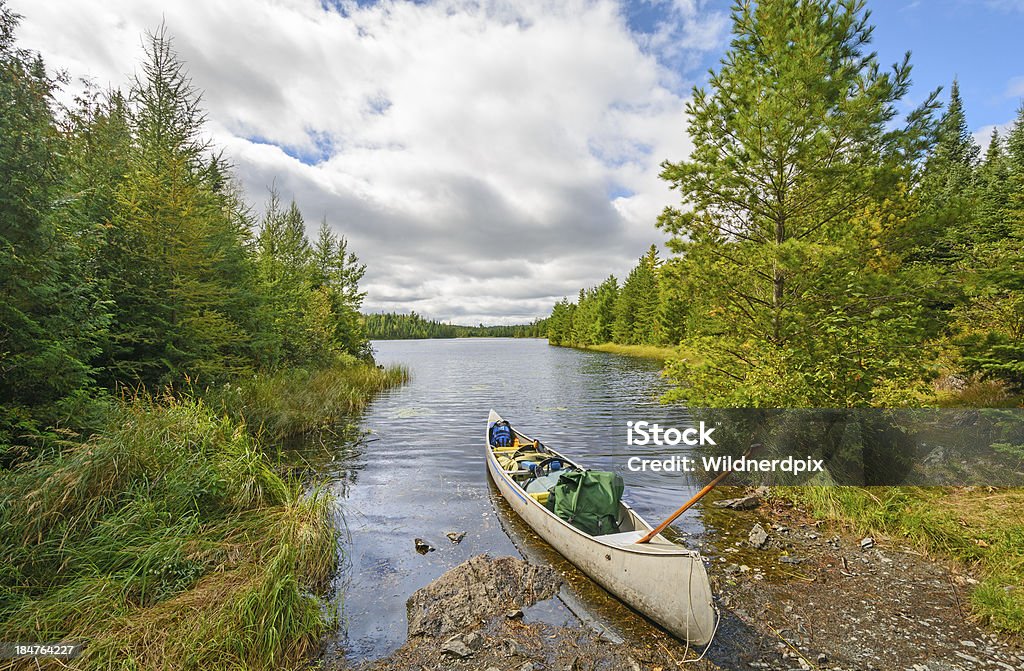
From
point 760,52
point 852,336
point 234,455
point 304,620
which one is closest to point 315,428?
point 234,455

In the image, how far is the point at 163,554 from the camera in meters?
5.60

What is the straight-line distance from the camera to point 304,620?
549cm

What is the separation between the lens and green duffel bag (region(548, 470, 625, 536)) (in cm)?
764

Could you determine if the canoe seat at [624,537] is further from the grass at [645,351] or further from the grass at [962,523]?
the grass at [645,351]

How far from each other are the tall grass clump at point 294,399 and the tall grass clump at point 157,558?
377 centimetres

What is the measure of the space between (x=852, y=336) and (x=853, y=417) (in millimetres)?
1832

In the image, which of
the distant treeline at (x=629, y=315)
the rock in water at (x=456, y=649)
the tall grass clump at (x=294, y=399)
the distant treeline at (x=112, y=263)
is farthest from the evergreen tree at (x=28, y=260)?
the distant treeline at (x=629, y=315)

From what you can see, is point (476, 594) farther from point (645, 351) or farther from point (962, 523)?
point (645, 351)

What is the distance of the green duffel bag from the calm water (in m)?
0.83

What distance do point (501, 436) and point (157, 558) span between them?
9.45 m

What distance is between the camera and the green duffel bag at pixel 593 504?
25.1ft

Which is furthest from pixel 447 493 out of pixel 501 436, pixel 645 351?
pixel 645 351

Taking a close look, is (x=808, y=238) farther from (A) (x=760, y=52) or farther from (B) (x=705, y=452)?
(B) (x=705, y=452)

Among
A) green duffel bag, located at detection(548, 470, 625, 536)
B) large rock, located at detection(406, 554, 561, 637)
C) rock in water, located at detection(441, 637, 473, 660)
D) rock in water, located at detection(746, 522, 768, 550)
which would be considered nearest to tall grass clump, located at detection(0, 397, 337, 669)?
large rock, located at detection(406, 554, 561, 637)
